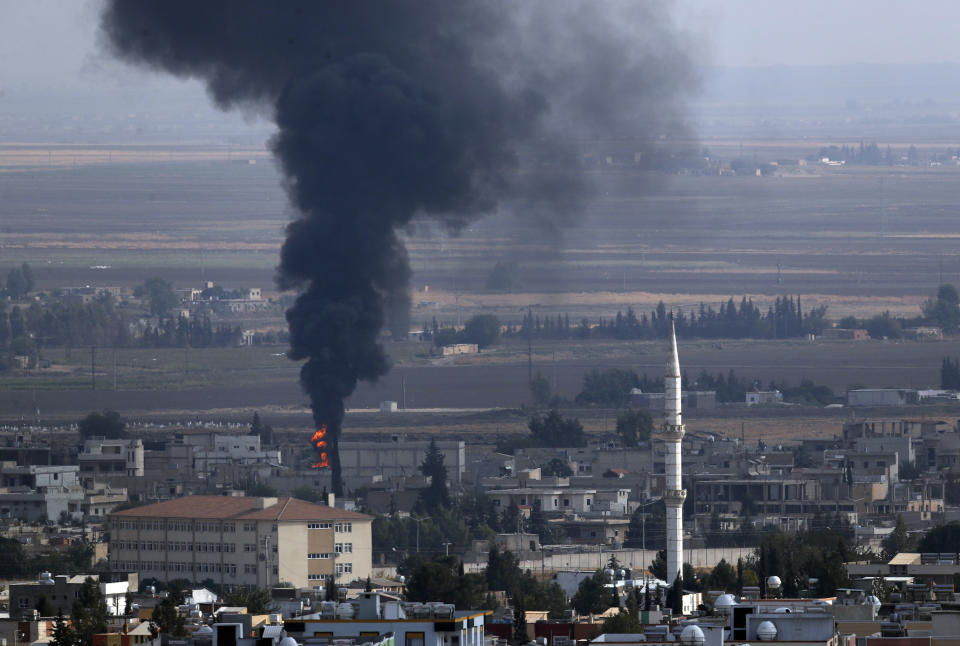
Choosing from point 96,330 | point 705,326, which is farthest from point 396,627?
point 705,326

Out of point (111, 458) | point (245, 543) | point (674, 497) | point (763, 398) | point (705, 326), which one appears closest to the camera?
point (674, 497)

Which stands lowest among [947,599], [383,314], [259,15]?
[947,599]

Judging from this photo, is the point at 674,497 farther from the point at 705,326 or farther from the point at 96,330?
the point at 705,326

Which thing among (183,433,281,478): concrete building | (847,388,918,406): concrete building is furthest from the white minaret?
(847,388,918,406): concrete building

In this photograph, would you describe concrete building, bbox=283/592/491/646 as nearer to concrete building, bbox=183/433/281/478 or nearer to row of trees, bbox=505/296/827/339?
concrete building, bbox=183/433/281/478

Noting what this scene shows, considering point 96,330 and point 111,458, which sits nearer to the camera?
point 111,458

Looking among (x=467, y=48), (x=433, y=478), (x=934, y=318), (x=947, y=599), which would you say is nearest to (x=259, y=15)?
(x=467, y=48)

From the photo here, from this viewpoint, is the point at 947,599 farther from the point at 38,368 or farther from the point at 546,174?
the point at 38,368
